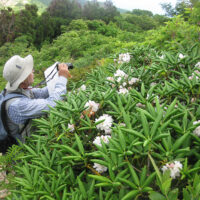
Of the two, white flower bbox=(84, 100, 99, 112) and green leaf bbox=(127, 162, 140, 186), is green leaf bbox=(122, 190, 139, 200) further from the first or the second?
white flower bbox=(84, 100, 99, 112)

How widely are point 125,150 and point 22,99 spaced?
1561 mm

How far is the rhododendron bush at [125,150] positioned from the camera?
0.95 meters

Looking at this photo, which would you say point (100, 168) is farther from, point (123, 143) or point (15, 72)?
point (15, 72)

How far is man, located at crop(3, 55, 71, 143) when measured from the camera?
2.09 m

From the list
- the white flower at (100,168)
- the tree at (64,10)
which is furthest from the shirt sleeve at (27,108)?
the tree at (64,10)

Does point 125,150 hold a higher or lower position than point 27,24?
higher

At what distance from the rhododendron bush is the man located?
1.98 ft

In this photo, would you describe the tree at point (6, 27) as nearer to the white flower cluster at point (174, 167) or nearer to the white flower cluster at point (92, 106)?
the white flower cluster at point (92, 106)

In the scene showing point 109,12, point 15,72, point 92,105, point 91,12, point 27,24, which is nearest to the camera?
point 92,105

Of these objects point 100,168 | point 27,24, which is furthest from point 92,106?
point 27,24

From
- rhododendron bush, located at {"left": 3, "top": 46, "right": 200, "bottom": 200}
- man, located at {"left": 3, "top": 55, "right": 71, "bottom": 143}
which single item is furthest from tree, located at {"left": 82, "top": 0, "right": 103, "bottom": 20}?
rhododendron bush, located at {"left": 3, "top": 46, "right": 200, "bottom": 200}

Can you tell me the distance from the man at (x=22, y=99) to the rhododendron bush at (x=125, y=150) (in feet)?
1.98

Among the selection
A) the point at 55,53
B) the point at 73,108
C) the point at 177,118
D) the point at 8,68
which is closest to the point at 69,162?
the point at 73,108

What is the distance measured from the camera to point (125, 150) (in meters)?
1.02
